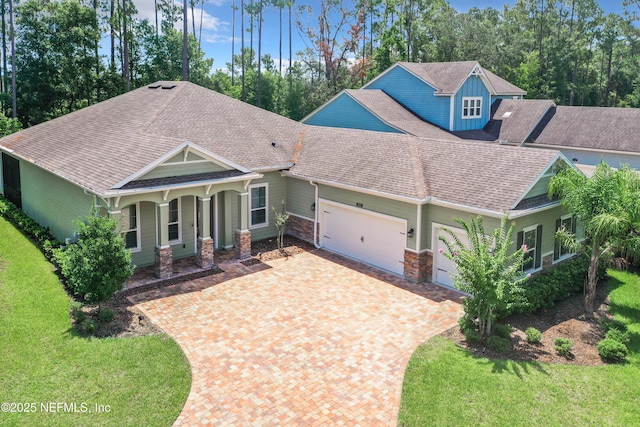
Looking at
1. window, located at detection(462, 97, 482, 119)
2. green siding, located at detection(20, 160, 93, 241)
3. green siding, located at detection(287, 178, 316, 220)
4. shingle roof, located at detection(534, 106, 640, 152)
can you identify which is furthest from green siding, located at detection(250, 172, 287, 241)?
shingle roof, located at detection(534, 106, 640, 152)

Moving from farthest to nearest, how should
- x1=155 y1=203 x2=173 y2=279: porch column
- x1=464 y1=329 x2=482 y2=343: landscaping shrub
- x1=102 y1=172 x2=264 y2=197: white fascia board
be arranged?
x1=155 y1=203 x2=173 y2=279: porch column, x1=102 y1=172 x2=264 y2=197: white fascia board, x1=464 y1=329 x2=482 y2=343: landscaping shrub

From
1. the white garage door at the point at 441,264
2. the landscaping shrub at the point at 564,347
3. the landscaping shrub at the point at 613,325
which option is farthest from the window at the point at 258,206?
the landscaping shrub at the point at 613,325

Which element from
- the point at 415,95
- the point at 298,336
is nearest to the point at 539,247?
the point at 298,336

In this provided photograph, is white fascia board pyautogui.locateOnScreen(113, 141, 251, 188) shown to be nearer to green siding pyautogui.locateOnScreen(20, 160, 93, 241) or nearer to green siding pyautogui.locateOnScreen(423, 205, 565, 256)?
green siding pyautogui.locateOnScreen(20, 160, 93, 241)

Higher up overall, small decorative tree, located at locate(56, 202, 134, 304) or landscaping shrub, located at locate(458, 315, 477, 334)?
small decorative tree, located at locate(56, 202, 134, 304)

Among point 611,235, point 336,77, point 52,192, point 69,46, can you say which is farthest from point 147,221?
point 336,77

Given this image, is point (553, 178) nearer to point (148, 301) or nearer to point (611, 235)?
point (611, 235)
